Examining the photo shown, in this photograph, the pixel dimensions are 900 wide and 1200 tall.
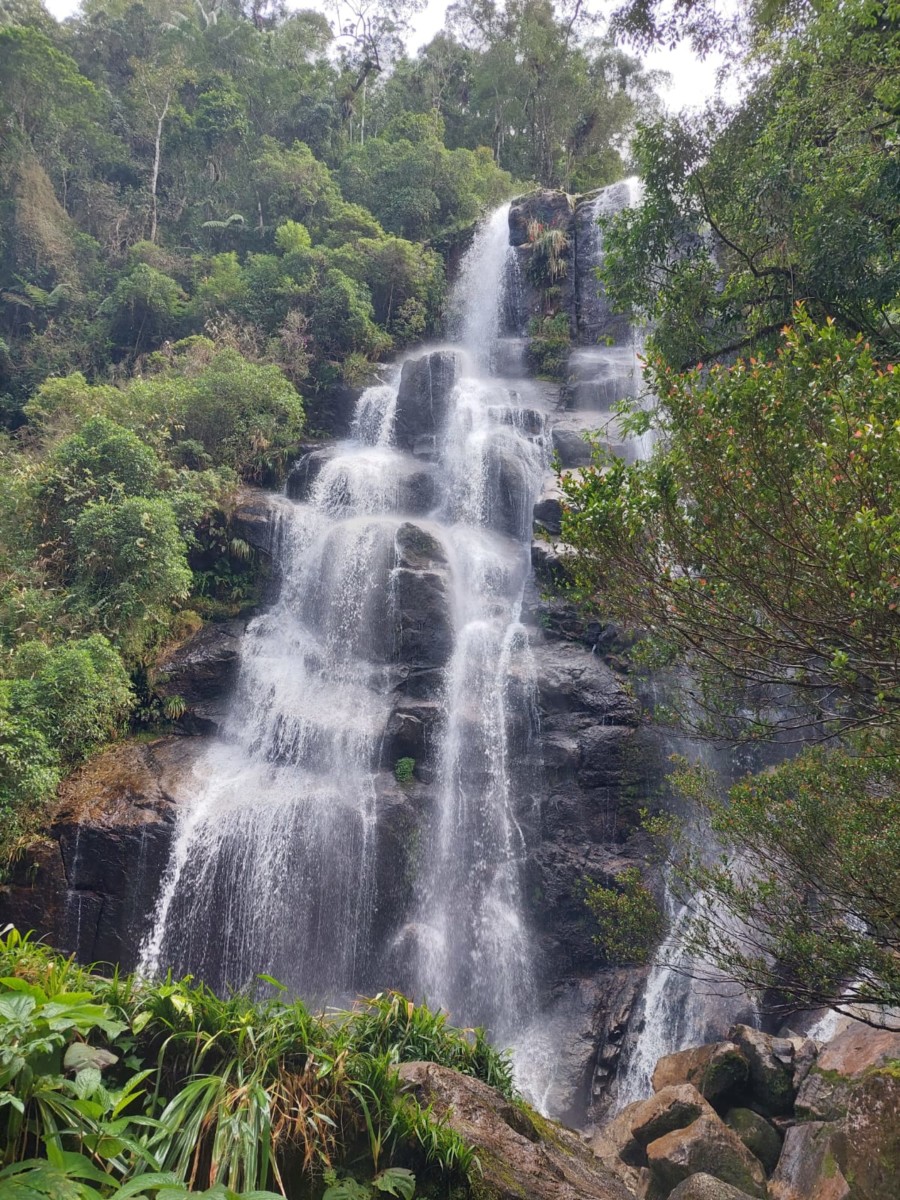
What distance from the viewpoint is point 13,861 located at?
31.8 feet

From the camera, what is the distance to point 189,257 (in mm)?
25938

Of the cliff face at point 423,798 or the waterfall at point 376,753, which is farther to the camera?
the waterfall at point 376,753

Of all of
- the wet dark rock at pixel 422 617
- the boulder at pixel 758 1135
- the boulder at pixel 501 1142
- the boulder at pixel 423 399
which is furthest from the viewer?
the boulder at pixel 423 399

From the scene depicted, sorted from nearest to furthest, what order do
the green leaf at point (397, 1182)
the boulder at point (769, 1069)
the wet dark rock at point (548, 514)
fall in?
1. the green leaf at point (397, 1182)
2. the boulder at point (769, 1069)
3. the wet dark rock at point (548, 514)

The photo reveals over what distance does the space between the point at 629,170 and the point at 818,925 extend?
34445 mm

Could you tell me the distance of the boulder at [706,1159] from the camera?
6.20 metres

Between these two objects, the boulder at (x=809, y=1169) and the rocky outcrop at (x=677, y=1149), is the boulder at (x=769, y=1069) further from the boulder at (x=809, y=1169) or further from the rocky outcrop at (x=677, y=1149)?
the rocky outcrop at (x=677, y=1149)

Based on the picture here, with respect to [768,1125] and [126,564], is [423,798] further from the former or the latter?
[126,564]

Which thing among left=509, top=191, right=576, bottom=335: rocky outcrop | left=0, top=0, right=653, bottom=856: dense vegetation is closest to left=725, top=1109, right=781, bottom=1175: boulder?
left=0, top=0, right=653, bottom=856: dense vegetation

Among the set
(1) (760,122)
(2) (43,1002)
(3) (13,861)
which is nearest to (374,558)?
(3) (13,861)

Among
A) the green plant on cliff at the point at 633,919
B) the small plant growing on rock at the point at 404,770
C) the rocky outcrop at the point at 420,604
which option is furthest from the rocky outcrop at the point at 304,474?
the green plant on cliff at the point at 633,919

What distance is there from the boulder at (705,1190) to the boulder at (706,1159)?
81 centimetres

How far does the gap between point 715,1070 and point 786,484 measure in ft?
22.1

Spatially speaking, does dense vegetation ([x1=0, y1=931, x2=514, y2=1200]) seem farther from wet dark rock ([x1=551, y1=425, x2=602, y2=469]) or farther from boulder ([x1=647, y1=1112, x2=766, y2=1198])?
wet dark rock ([x1=551, y1=425, x2=602, y2=469])
